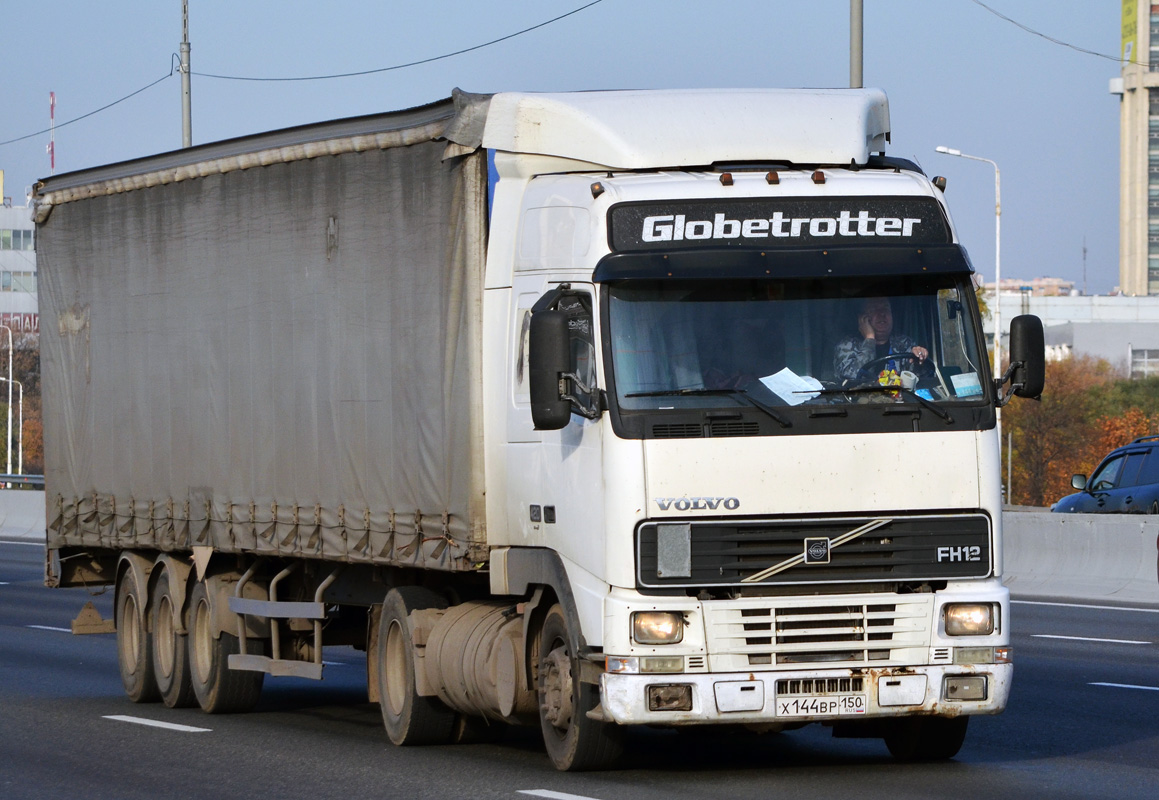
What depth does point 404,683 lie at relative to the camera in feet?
38.4

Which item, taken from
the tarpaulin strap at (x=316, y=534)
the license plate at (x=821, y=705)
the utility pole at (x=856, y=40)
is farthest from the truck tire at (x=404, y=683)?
the utility pole at (x=856, y=40)

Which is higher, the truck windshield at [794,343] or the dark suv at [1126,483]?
the truck windshield at [794,343]

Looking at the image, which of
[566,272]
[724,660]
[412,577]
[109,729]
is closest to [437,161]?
[566,272]

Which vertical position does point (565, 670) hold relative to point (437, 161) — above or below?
below

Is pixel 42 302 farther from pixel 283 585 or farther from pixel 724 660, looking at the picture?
pixel 724 660

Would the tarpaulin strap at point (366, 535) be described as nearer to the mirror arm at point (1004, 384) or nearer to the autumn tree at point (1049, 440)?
the mirror arm at point (1004, 384)

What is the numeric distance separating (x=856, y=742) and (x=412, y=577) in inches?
110

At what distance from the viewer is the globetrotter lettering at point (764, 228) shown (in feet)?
31.9

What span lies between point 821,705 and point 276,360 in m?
5.16

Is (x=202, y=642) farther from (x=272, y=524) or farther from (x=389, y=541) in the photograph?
(x=389, y=541)

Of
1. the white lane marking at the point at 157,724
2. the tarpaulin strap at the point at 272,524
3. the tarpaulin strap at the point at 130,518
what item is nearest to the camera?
the white lane marking at the point at 157,724

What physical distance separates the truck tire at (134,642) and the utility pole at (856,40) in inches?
408

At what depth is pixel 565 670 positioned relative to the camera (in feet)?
32.3

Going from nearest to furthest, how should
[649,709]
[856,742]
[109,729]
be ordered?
[649,709] → [856,742] → [109,729]
